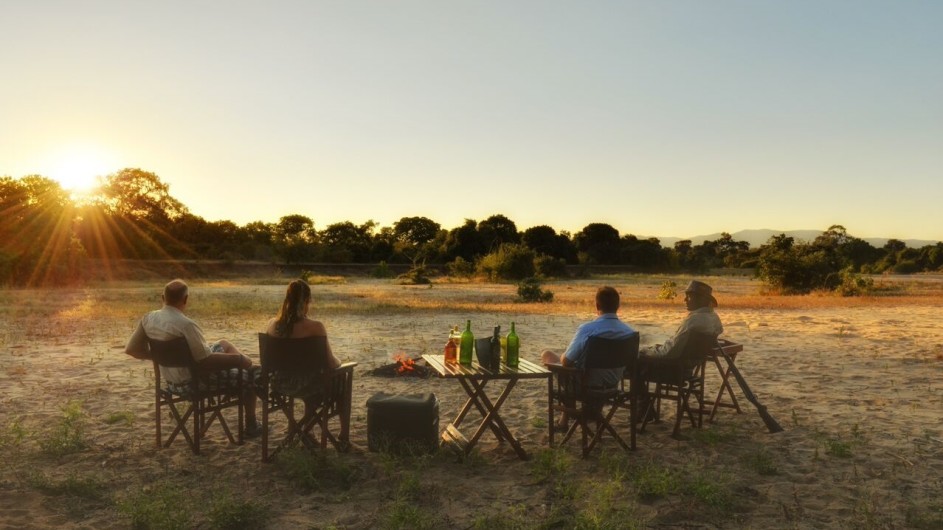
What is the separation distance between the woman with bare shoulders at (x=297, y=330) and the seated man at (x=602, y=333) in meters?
1.95

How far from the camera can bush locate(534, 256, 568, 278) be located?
5053 centimetres

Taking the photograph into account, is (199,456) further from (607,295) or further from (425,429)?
(607,295)

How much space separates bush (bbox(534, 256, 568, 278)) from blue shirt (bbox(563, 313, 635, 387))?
43309 millimetres

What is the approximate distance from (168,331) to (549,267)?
47.6m

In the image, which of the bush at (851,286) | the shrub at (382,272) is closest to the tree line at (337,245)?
the bush at (851,286)

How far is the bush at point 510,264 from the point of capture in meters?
45.8

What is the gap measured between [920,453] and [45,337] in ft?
47.3

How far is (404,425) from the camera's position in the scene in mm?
5527

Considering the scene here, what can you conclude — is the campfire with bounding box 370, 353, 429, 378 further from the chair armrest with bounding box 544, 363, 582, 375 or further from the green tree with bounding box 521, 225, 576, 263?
the green tree with bounding box 521, 225, 576, 263

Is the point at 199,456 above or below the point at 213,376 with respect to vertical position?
below

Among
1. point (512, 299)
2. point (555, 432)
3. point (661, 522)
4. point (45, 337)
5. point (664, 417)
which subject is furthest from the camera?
point (512, 299)

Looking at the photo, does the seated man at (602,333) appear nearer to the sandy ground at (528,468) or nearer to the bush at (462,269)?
the sandy ground at (528,468)

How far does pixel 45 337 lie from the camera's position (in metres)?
13.1

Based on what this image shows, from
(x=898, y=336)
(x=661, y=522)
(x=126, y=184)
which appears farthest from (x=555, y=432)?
(x=126, y=184)
